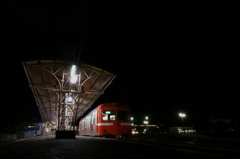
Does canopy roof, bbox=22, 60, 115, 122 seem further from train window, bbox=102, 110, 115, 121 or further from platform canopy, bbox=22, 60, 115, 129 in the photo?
train window, bbox=102, 110, 115, 121

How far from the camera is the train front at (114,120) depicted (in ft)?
42.4

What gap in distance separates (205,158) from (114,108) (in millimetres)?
11154

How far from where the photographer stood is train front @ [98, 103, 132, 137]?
12927mm

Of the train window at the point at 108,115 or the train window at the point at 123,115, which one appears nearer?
the train window at the point at 108,115

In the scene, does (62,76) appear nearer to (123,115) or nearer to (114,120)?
(114,120)

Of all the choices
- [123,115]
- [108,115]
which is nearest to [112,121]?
[108,115]

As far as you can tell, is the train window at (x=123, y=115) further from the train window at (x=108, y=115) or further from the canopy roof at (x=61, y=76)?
the canopy roof at (x=61, y=76)

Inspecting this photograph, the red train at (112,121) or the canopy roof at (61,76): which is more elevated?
the canopy roof at (61,76)

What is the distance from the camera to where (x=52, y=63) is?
10.1 meters

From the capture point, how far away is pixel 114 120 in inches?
521

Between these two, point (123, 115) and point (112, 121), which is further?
point (123, 115)

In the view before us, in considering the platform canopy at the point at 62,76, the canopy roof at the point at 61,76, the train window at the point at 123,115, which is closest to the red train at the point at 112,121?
the train window at the point at 123,115

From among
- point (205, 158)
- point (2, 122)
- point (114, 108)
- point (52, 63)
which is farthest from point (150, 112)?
point (205, 158)

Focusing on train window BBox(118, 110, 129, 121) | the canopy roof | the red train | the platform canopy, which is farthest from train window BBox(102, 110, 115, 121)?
the platform canopy
